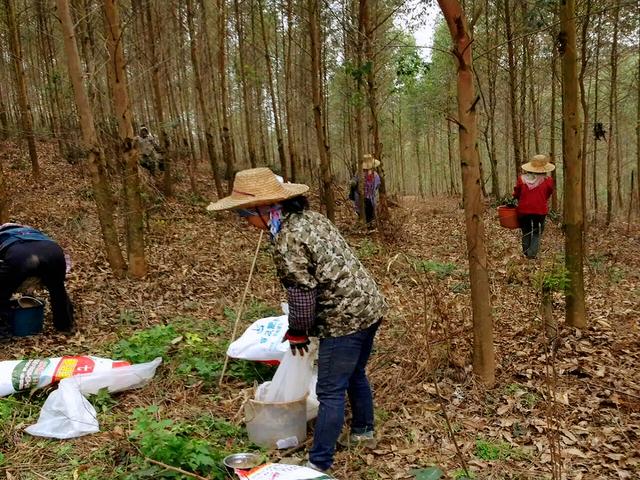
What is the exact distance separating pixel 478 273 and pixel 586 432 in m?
1.22

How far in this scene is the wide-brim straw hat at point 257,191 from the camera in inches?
109

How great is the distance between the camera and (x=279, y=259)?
8.86ft

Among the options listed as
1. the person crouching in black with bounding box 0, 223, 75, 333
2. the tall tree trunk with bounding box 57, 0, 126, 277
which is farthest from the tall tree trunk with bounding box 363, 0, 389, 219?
the person crouching in black with bounding box 0, 223, 75, 333

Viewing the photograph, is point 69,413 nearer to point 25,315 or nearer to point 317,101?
point 25,315

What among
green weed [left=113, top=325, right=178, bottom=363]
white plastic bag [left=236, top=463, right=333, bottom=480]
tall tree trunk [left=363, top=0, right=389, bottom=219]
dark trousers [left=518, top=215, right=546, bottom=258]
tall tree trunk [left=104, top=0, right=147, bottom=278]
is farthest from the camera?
tall tree trunk [left=363, top=0, right=389, bottom=219]

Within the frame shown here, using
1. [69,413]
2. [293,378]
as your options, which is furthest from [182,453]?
[69,413]

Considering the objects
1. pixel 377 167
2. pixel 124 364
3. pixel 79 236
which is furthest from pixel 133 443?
pixel 377 167

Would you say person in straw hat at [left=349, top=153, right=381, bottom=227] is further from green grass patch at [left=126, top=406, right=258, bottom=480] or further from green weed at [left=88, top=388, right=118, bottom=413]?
green grass patch at [left=126, top=406, right=258, bottom=480]

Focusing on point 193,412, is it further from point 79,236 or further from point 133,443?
point 79,236

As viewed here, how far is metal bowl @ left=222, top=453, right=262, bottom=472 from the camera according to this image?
2738mm

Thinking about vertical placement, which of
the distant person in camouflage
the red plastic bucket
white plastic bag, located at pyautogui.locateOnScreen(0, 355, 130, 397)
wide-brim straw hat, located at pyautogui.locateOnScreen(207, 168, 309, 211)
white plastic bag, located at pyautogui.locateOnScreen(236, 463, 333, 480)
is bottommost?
white plastic bag, located at pyautogui.locateOnScreen(236, 463, 333, 480)

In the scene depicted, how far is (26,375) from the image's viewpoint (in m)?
3.59

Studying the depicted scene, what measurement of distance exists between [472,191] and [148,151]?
386 inches

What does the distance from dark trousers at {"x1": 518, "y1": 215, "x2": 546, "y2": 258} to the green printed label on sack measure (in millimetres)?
6293
